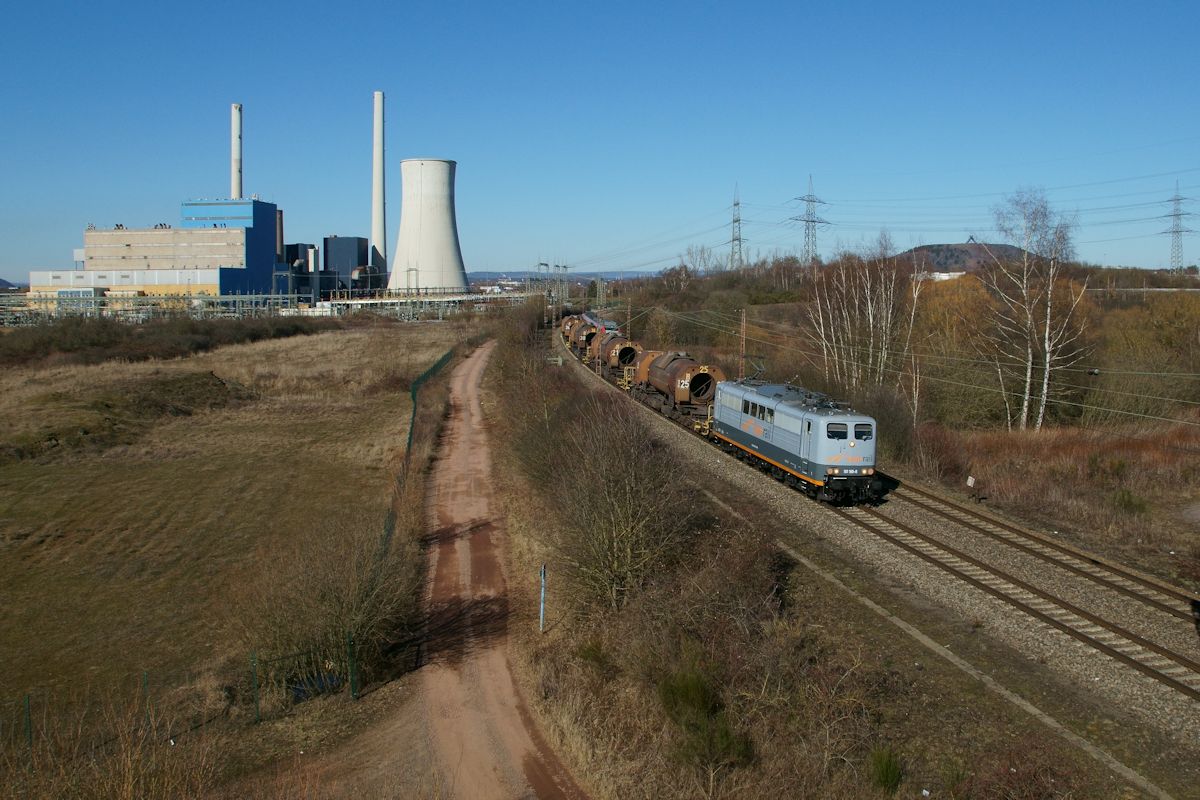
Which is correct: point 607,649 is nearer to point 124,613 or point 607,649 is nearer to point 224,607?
point 224,607

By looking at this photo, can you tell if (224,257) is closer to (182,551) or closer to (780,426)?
(182,551)

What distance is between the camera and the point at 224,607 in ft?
51.6

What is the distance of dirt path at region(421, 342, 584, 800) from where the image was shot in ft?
33.0

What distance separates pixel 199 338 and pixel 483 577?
174 feet

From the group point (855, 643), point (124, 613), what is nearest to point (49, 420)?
point (124, 613)

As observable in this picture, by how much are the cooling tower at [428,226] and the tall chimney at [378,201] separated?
12922mm

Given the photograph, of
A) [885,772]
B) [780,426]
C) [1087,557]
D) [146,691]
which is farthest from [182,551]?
[1087,557]

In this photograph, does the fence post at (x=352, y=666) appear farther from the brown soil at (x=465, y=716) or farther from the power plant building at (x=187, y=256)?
the power plant building at (x=187, y=256)

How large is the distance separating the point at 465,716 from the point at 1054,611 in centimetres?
880

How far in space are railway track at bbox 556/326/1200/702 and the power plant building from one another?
85898mm

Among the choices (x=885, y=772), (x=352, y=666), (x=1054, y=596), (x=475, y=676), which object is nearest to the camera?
(x=885, y=772)

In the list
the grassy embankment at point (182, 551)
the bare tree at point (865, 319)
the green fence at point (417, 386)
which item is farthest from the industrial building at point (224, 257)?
the bare tree at point (865, 319)

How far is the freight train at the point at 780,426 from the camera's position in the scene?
1841 centimetres

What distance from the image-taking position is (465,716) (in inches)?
456
